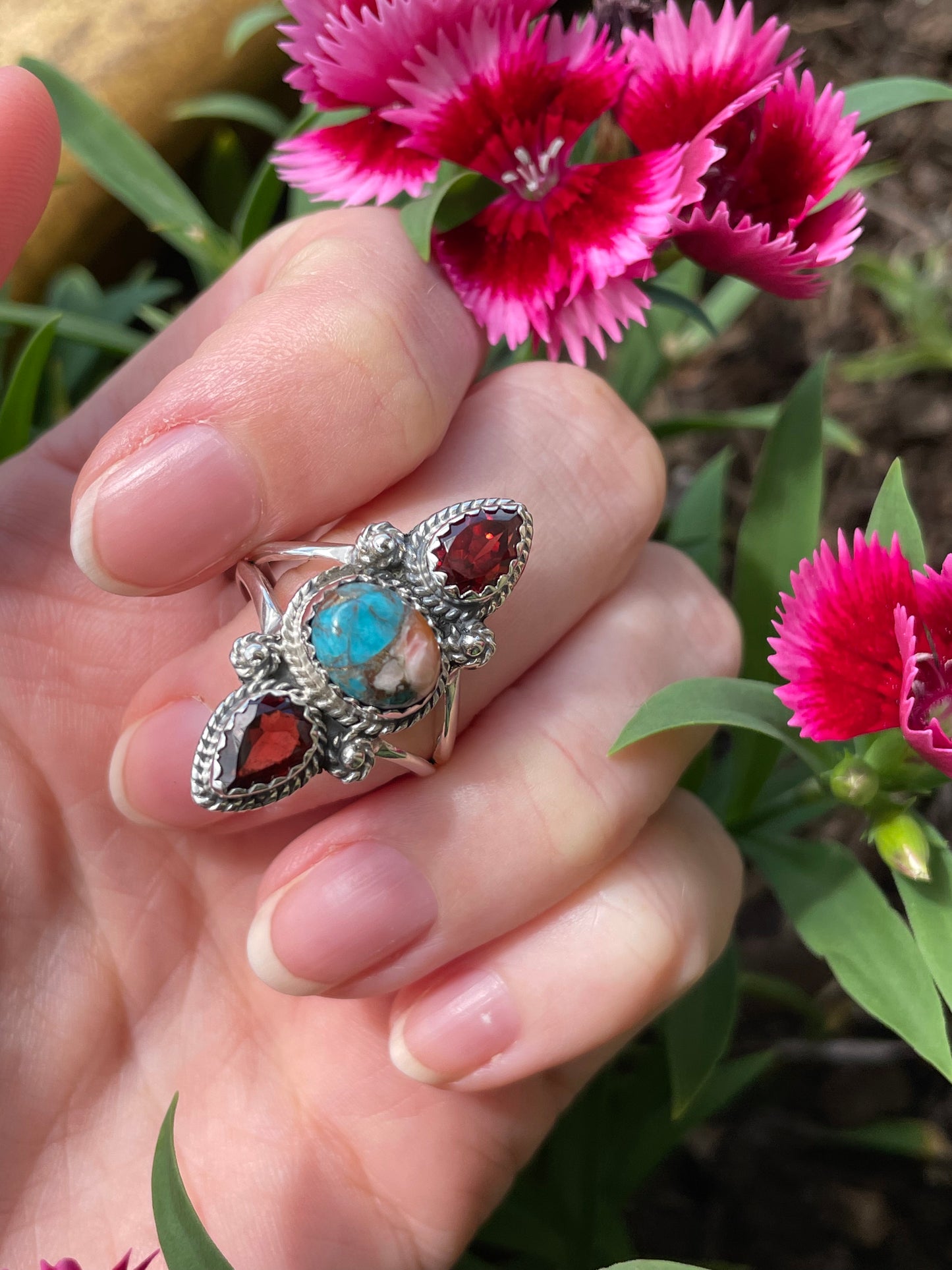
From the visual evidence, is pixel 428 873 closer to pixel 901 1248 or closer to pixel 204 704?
pixel 204 704

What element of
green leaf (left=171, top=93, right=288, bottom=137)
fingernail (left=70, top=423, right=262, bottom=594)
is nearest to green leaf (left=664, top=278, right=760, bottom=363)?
green leaf (left=171, top=93, right=288, bottom=137)

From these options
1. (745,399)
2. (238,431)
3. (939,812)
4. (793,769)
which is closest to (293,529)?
(238,431)

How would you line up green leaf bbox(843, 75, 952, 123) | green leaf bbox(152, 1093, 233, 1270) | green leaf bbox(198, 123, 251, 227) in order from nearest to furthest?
green leaf bbox(152, 1093, 233, 1270) → green leaf bbox(843, 75, 952, 123) → green leaf bbox(198, 123, 251, 227)

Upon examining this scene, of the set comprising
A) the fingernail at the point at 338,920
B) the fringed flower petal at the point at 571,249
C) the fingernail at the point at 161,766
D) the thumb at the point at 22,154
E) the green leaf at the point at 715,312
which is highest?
the thumb at the point at 22,154

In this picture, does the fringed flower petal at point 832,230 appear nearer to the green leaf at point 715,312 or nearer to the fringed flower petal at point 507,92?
the fringed flower petal at point 507,92

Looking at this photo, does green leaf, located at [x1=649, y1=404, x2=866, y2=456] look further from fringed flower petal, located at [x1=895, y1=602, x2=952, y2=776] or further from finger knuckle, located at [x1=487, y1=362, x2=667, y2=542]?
fringed flower petal, located at [x1=895, y1=602, x2=952, y2=776]

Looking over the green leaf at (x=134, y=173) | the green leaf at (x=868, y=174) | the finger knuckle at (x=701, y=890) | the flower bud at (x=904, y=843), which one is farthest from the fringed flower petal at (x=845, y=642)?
the green leaf at (x=134, y=173)

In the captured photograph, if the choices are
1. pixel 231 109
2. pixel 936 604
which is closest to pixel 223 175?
pixel 231 109
